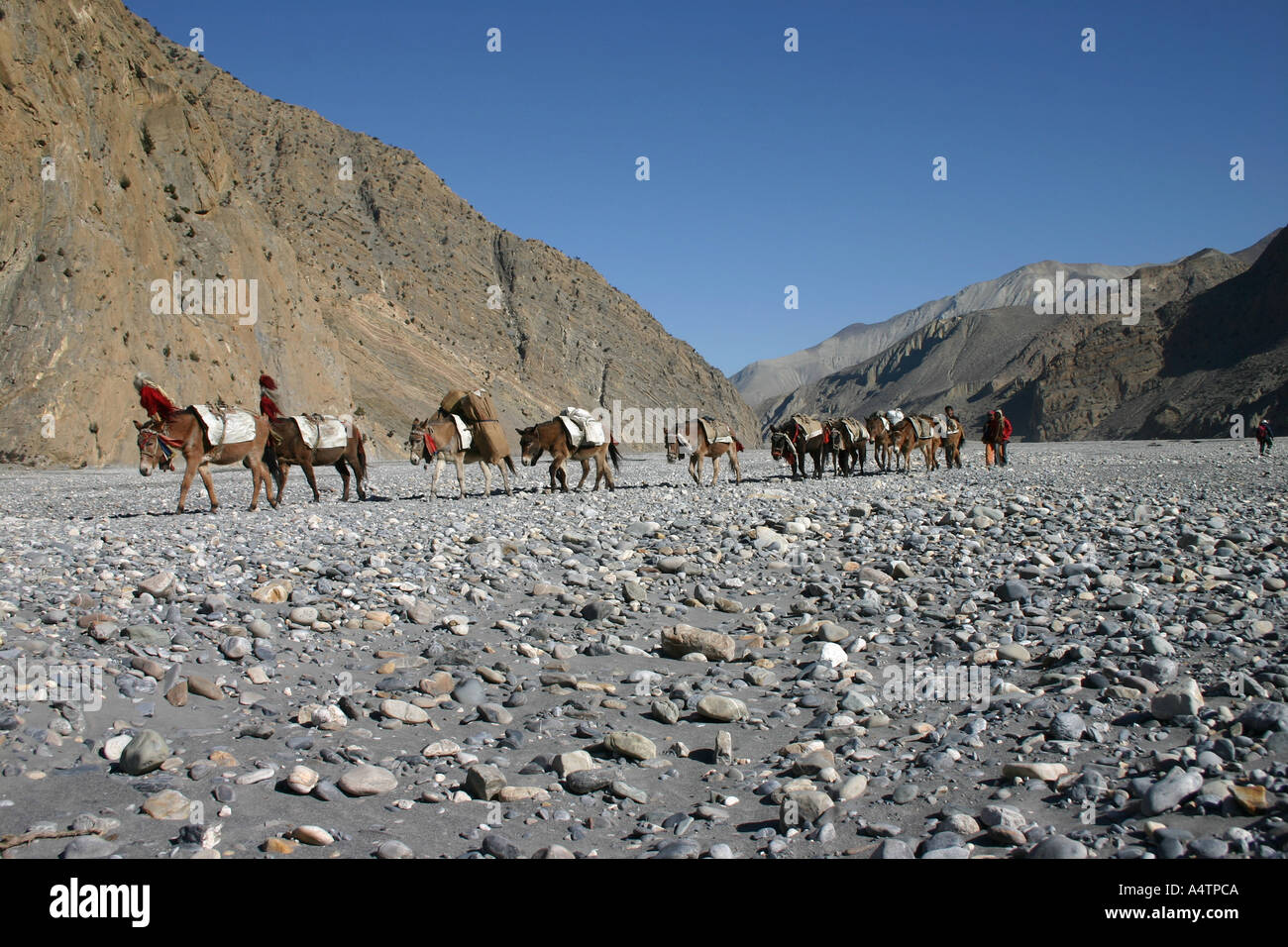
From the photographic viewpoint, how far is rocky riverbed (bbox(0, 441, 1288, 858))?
3471mm

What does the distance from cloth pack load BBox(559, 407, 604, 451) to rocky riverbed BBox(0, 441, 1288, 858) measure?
8831 millimetres

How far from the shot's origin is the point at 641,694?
17.6ft

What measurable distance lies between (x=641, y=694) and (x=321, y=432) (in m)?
12.1

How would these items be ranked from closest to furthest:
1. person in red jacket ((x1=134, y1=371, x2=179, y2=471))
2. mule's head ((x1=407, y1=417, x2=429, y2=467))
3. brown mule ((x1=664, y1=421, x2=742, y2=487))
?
person in red jacket ((x1=134, y1=371, x2=179, y2=471)), mule's head ((x1=407, y1=417, x2=429, y2=467)), brown mule ((x1=664, y1=421, x2=742, y2=487))

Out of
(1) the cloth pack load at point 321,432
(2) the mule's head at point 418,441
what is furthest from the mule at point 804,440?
(1) the cloth pack load at point 321,432

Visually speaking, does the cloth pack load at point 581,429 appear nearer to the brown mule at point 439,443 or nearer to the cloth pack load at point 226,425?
the brown mule at point 439,443

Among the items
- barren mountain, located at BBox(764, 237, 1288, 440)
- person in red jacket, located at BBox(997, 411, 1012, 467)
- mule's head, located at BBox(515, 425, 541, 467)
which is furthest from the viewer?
barren mountain, located at BBox(764, 237, 1288, 440)

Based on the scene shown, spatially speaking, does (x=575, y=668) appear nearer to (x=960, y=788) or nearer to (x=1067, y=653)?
(x=960, y=788)

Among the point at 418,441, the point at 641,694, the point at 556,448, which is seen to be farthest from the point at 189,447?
the point at 641,694

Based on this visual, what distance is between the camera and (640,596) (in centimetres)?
763

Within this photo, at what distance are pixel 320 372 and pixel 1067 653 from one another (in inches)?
1671

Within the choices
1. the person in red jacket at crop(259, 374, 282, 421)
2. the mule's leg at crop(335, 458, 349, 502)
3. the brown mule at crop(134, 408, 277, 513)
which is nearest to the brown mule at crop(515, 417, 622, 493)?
the mule's leg at crop(335, 458, 349, 502)

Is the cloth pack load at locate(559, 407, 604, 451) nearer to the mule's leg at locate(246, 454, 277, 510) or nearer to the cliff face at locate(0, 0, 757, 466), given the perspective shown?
the mule's leg at locate(246, 454, 277, 510)

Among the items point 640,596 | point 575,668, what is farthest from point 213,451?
point 575,668
